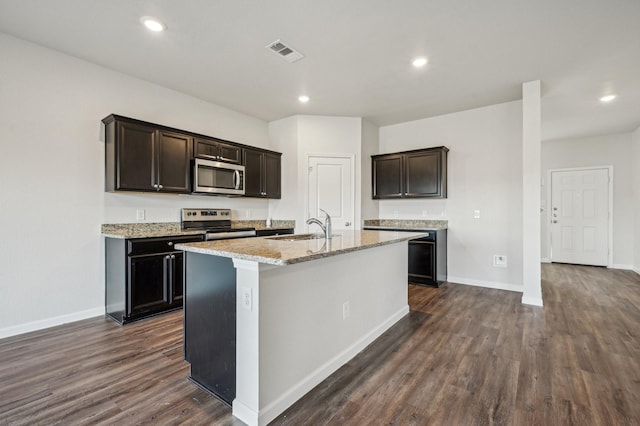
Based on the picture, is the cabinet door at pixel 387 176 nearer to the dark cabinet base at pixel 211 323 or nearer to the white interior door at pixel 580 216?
the dark cabinet base at pixel 211 323

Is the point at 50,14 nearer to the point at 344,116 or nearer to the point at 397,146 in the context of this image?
the point at 344,116

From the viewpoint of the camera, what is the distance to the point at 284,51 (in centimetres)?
Answer: 297

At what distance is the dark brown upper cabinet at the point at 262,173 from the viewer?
454 centimetres

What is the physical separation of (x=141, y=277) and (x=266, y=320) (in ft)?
6.91

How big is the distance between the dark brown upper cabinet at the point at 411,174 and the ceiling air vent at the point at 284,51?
2.54 m

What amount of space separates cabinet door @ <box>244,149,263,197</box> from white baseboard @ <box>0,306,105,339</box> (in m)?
2.27

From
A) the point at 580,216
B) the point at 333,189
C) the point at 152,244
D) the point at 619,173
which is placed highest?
the point at 619,173

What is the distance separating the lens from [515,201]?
4.29 metres

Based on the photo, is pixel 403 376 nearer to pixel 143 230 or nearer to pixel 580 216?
pixel 143 230

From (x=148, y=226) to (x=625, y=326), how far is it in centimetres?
520

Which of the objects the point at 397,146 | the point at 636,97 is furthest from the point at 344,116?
the point at 636,97

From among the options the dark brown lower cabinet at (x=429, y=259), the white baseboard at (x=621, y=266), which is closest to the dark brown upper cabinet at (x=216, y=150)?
the dark brown lower cabinet at (x=429, y=259)

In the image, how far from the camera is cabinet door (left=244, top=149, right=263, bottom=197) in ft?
14.8

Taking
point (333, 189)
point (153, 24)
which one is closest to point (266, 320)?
point (153, 24)
